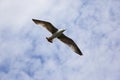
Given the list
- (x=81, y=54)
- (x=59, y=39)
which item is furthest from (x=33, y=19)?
(x=81, y=54)

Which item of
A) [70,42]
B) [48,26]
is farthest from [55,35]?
[70,42]

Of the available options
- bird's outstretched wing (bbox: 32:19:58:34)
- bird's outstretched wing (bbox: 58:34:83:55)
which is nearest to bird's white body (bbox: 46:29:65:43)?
bird's outstretched wing (bbox: 32:19:58:34)

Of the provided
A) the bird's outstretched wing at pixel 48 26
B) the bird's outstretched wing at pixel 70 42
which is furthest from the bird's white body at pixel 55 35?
the bird's outstretched wing at pixel 70 42

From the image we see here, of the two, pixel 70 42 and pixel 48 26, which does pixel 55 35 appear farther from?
pixel 70 42

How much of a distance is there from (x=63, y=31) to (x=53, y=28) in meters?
1.74

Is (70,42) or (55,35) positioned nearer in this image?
(55,35)

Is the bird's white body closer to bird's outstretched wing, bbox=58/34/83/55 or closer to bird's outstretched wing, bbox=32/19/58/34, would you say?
bird's outstretched wing, bbox=32/19/58/34

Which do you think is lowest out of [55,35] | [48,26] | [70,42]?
[55,35]

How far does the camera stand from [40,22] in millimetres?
72062

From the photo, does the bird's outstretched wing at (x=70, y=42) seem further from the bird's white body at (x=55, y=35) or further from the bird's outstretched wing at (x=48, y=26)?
the bird's outstretched wing at (x=48, y=26)

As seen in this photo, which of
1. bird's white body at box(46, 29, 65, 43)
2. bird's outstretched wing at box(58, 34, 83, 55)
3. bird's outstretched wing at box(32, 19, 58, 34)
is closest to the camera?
bird's white body at box(46, 29, 65, 43)

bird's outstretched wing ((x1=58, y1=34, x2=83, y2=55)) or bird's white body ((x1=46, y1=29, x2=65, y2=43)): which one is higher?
bird's outstretched wing ((x1=58, y1=34, x2=83, y2=55))

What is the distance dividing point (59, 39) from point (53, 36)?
2.28m

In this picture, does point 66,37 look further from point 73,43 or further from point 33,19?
point 33,19
